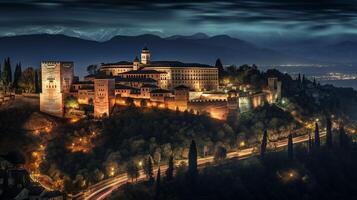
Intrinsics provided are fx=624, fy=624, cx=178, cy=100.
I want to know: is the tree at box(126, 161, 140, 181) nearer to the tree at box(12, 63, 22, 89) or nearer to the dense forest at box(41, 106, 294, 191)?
the dense forest at box(41, 106, 294, 191)

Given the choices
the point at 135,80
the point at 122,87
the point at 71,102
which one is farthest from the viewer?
the point at 135,80

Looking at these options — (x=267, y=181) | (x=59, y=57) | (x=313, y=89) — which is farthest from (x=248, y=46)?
(x=267, y=181)

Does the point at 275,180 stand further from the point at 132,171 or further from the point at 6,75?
the point at 6,75

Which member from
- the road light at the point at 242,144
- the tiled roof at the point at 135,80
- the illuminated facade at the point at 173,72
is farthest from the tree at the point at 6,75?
the road light at the point at 242,144

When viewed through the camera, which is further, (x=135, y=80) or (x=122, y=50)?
(x=122, y=50)

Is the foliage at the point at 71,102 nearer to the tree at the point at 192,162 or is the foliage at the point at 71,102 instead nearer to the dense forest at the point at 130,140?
the dense forest at the point at 130,140

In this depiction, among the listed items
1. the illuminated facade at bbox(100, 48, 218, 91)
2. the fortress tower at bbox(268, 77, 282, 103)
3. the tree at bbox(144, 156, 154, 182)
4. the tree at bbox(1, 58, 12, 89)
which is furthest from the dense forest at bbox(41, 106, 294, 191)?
the fortress tower at bbox(268, 77, 282, 103)

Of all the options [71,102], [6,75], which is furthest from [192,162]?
[6,75]

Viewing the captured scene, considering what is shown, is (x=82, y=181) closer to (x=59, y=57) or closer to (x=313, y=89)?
(x=313, y=89)
